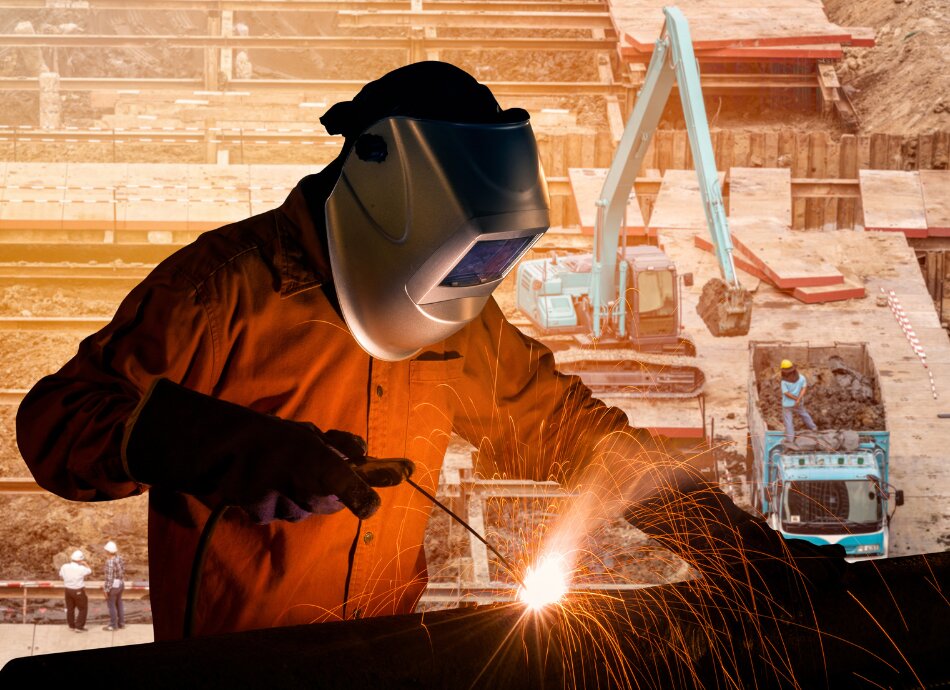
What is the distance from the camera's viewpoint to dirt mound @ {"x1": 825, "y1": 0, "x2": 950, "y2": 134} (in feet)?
36.9

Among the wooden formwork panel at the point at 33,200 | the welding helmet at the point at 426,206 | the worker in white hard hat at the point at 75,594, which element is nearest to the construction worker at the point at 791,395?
the worker in white hard hat at the point at 75,594

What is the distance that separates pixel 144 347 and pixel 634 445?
729 mm

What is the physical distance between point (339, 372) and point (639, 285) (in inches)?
285

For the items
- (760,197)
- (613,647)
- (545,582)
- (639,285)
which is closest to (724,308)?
(639,285)

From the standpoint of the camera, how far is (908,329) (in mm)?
9492

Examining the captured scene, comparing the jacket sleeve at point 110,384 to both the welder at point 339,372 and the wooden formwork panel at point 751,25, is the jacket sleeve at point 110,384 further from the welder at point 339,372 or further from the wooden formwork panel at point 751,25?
the wooden formwork panel at point 751,25

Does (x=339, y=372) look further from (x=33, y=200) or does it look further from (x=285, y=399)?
(x=33, y=200)

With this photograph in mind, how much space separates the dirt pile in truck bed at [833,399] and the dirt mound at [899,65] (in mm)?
4267

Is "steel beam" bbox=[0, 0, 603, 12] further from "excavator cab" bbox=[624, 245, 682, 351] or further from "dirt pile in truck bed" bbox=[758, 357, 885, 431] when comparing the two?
"dirt pile in truck bed" bbox=[758, 357, 885, 431]

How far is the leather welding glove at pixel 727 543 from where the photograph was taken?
147 centimetres

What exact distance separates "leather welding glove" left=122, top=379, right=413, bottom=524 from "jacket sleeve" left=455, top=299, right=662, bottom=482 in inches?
23.5

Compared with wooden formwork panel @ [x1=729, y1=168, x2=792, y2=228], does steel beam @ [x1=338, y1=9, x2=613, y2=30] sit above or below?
above

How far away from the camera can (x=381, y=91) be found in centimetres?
154

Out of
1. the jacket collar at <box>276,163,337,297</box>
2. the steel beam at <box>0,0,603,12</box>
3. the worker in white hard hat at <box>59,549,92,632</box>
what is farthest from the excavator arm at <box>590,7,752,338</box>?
the jacket collar at <box>276,163,337,297</box>
